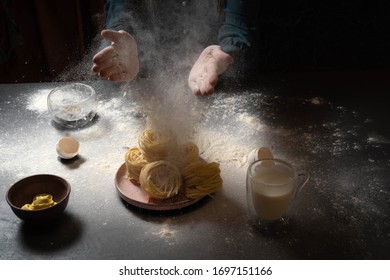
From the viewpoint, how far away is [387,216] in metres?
1.69

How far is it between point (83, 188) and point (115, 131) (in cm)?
Answer: 45

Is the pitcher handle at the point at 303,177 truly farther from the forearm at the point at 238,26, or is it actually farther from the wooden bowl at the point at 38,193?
the forearm at the point at 238,26

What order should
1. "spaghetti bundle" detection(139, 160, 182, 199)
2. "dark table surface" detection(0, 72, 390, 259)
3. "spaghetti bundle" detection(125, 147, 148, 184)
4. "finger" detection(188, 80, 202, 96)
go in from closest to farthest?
"dark table surface" detection(0, 72, 390, 259)
"spaghetti bundle" detection(139, 160, 182, 199)
"spaghetti bundle" detection(125, 147, 148, 184)
"finger" detection(188, 80, 202, 96)

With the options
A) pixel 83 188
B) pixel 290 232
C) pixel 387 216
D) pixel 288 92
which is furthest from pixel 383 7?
pixel 83 188

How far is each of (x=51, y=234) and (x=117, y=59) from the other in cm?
103

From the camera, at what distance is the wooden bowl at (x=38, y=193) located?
1.61 m

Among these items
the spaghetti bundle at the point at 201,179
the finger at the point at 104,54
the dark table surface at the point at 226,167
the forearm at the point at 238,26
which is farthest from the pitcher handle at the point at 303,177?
the finger at the point at 104,54

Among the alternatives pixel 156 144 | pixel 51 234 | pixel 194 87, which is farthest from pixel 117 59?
pixel 51 234

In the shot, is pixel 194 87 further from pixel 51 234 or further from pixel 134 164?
pixel 51 234

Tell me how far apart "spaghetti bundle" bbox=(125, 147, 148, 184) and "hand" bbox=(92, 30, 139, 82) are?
0.58 meters

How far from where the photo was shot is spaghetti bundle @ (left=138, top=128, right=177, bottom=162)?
5.95 feet

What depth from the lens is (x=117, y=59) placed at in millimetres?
2354

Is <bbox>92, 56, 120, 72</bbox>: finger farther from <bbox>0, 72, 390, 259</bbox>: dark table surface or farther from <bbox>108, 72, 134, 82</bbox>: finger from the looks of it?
<bbox>0, 72, 390, 259</bbox>: dark table surface

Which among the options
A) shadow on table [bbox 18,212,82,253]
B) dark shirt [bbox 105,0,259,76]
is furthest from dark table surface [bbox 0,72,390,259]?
dark shirt [bbox 105,0,259,76]
